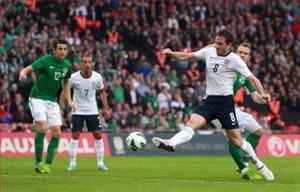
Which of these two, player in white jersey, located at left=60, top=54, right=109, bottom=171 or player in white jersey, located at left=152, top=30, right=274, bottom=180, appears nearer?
player in white jersey, located at left=152, top=30, right=274, bottom=180

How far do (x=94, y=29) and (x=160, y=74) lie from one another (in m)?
4.00

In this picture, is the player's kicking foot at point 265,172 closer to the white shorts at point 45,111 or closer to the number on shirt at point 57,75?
the white shorts at point 45,111

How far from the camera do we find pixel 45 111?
1944cm

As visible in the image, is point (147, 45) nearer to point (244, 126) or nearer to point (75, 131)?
point (75, 131)

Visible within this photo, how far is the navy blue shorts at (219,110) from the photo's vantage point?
16344 mm

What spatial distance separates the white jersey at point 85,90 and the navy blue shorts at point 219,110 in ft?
16.6

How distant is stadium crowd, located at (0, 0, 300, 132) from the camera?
33.8m

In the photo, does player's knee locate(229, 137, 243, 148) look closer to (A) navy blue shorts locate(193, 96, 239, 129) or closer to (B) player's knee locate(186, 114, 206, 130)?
(A) navy blue shorts locate(193, 96, 239, 129)

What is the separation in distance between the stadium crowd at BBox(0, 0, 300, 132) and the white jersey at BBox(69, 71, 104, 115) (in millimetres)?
10272

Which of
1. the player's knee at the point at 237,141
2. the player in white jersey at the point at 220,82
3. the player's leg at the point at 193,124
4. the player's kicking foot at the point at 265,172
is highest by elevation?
the player in white jersey at the point at 220,82

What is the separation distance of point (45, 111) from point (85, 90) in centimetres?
178

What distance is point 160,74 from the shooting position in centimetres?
3694

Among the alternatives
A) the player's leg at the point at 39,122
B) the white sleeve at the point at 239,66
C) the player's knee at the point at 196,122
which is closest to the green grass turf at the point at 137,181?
the player's leg at the point at 39,122

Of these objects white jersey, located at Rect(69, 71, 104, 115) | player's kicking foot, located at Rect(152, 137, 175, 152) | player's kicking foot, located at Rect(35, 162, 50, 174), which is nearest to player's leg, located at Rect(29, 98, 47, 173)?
player's kicking foot, located at Rect(35, 162, 50, 174)
